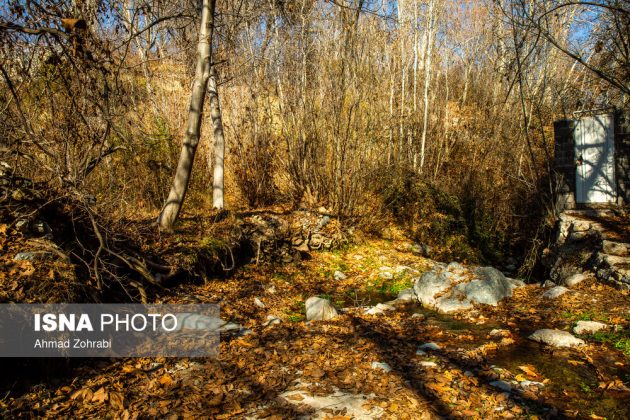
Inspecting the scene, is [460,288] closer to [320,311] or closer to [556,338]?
[556,338]

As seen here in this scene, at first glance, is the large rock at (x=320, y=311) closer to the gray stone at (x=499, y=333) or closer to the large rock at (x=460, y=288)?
the large rock at (x=460, y=288)

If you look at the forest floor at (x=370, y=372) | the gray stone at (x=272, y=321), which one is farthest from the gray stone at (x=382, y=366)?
the gray stone at (x=272, y=321)

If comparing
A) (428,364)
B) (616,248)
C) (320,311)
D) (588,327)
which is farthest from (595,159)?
(428,364)

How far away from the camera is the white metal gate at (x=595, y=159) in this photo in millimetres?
9266

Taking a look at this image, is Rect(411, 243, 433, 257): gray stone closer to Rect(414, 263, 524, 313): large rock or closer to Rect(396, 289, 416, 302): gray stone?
Rect(414, 263, 524, 313): large rock

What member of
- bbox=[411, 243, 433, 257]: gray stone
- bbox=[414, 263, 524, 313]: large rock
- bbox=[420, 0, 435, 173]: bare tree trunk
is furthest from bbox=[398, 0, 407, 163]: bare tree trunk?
bbox=[414, 263, 524, 313]: large rock

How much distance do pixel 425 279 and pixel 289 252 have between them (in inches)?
104

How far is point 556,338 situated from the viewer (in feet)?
14.2

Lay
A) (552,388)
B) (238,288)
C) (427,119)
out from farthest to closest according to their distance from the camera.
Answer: (427,119) < (238,288) < (552,388)

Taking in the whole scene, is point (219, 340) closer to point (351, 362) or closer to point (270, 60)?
point (351, 362)

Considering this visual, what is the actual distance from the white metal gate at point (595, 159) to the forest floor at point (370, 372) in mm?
4393

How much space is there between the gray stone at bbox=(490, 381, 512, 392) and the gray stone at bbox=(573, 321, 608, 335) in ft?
5.34

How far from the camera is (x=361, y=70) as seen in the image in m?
8.52

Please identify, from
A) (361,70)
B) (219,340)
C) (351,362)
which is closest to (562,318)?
(351,362)
